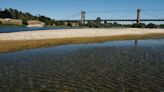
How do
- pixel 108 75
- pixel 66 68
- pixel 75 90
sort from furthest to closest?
pixel 66 68
pixel 108 75
pixel 75 90

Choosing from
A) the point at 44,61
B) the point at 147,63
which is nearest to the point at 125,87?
the point at 147,63

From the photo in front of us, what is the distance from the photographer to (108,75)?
14633mm

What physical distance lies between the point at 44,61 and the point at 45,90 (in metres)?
7.54

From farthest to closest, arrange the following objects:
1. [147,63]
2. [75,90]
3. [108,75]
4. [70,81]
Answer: [147,63], [108,75], [70,81], [75,90]

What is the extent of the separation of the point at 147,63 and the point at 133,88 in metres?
6.80

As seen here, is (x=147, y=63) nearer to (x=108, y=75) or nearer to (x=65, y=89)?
(x=108, y=75)

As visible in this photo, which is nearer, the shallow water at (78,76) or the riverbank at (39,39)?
the shallow water at (78,76)

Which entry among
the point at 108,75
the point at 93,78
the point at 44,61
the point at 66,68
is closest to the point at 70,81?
the point at 93,78

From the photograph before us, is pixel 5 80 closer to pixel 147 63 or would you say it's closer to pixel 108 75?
pixel 108 75

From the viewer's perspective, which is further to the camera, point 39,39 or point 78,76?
point 39,39

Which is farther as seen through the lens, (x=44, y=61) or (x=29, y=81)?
(x=44, y=61)

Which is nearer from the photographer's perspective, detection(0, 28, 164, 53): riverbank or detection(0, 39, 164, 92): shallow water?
detection(0, 39, 164, 92): shallow water

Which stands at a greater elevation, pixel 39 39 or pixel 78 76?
pixel 39 39

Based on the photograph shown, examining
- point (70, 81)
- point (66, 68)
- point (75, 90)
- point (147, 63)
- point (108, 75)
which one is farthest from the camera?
point (147, 63)
